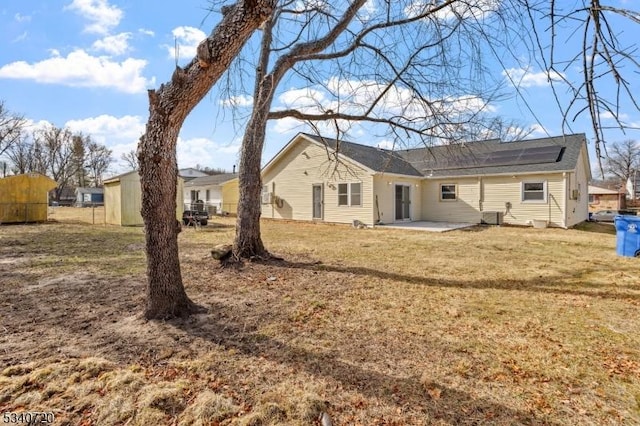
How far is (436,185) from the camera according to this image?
16875 millimetres

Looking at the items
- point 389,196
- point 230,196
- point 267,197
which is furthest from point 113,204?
point 389,196

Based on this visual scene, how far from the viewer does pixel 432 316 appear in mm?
3920

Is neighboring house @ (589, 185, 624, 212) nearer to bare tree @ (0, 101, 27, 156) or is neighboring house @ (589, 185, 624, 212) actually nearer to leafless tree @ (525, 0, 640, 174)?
leafless tree @ (525, 0, 640, 174)

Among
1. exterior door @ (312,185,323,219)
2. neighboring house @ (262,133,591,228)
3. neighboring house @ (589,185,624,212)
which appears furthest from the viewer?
neighboring house @ (589,185,624,212)

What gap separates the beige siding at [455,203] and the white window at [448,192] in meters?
0.11

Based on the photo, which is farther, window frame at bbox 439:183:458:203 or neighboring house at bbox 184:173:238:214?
neighboring house at bbox 184:173:238:214

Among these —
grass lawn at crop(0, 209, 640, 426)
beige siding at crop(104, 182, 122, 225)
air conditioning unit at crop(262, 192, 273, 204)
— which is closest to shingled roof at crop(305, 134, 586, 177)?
air conditioning unit at crop(262, 192, 273, 204)

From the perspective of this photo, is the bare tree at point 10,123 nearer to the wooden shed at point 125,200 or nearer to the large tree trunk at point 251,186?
the wooden shed at point 125,200

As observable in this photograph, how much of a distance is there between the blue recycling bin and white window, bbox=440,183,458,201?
8587 mm

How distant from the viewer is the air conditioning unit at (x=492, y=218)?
15.0 meters

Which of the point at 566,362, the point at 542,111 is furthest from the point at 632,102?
the point at 566,362

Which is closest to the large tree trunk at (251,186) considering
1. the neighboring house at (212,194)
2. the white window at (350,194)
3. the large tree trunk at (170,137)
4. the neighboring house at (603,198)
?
the large tree trunk at (170,137)

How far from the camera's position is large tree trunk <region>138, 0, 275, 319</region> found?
127 inches

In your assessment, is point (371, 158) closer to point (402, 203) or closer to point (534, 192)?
point (402, 203)
